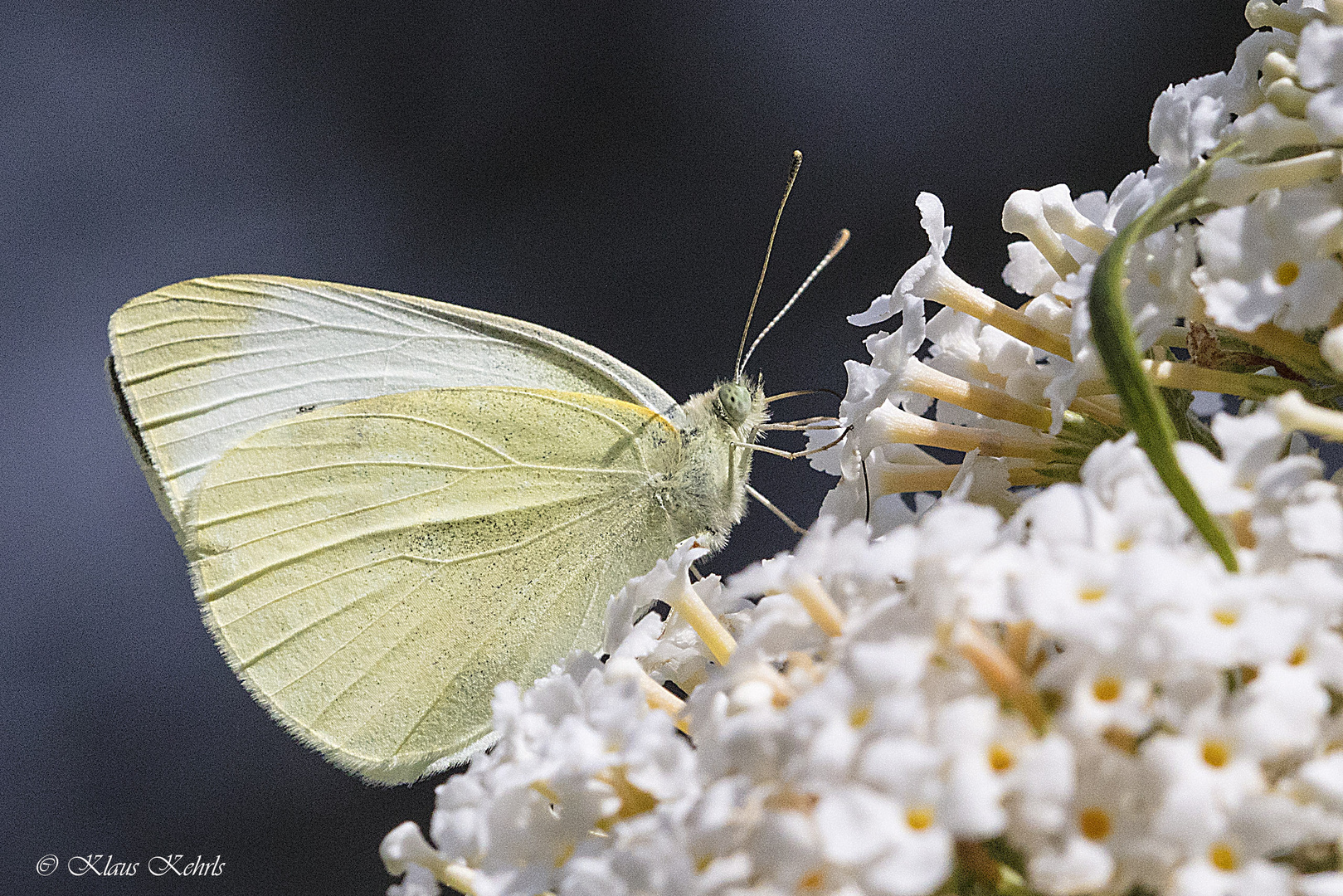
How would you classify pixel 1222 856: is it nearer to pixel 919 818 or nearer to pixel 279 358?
pixel 919 818

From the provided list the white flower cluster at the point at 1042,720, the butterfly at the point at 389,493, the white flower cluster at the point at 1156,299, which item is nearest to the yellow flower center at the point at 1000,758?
the white flower cluster at the point at 1042,720

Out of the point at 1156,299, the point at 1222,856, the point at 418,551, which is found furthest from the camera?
the point at 418,551

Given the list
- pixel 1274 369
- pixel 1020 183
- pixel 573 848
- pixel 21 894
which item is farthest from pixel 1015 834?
pixel 21 894

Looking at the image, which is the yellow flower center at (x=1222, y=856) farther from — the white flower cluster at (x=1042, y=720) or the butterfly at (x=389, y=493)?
the butterfly at (x=389, y=493)

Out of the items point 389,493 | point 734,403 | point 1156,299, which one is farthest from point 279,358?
point 1156,299

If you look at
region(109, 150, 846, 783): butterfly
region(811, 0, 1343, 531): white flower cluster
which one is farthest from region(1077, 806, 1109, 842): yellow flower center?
region(109, 150, 846, 783): butterfly

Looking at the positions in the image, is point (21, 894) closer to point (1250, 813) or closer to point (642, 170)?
point (642, 170)
